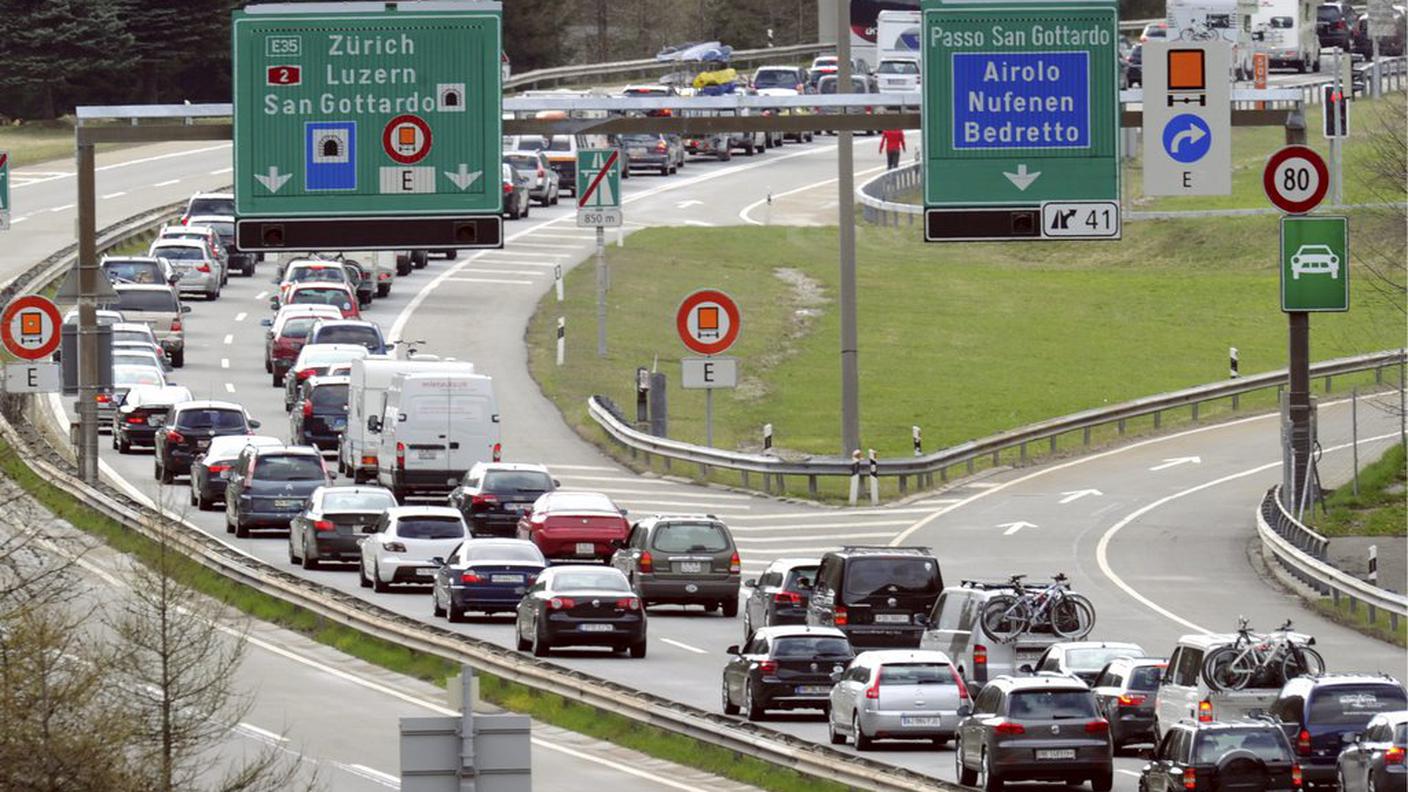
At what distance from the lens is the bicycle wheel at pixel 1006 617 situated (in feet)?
104

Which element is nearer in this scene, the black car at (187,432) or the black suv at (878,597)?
the black suv at (878,597)

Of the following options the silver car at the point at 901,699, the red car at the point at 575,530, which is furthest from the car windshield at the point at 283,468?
the silver car at the point at 901,699

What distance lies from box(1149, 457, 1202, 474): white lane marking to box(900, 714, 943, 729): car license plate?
24.3 m

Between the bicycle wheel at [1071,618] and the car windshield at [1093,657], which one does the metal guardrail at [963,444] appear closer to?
the bicycle wheel at [1071,618]

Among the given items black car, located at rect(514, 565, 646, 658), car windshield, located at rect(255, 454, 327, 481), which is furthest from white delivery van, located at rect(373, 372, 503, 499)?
black car, located at rect(514, 565, 646, 658)

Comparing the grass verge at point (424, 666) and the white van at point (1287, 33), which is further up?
the white van at point (1287, 33)

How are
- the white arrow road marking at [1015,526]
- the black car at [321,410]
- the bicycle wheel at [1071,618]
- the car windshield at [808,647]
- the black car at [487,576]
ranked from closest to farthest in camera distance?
the car windshield at [808,647] → the bicycle wheel at [1071,618] → the black car at [487,576] → the white arrow road marking at [1015,526] → the black car at [321,410]

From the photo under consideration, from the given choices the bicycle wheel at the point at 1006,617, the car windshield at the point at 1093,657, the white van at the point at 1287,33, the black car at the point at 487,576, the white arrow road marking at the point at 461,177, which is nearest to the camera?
the white arrow road marking at the point at 461,177

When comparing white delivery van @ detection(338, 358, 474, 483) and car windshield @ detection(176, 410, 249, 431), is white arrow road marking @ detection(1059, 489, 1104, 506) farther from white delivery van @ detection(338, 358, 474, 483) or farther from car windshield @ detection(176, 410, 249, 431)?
car windshield @ detection(176, 410, 249, 431)

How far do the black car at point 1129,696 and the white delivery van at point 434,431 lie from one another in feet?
63.5

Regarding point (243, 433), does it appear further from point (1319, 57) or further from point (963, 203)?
point (1319, 57)

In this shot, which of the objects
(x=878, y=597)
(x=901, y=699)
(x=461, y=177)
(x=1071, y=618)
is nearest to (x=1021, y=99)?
(x=461, y=177)

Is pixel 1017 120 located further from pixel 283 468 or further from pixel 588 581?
pixel 283 468

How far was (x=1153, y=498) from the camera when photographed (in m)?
49.4
